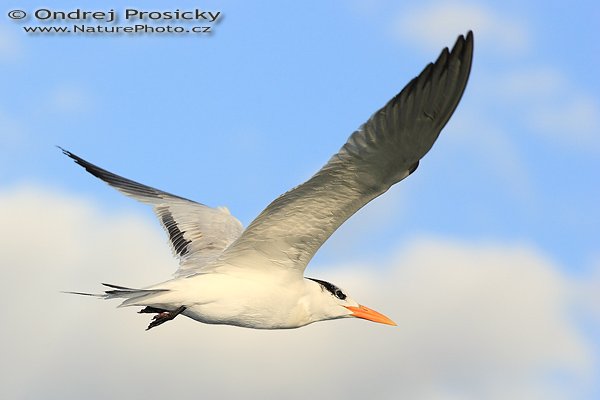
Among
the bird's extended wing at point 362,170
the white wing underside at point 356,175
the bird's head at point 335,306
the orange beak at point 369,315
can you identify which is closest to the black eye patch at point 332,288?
the bird's head at point 335,306

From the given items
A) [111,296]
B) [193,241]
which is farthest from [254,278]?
[193,241]

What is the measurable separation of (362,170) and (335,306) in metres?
2.89

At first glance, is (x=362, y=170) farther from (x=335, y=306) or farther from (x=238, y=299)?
(x=335, y=306)

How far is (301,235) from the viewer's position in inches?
440

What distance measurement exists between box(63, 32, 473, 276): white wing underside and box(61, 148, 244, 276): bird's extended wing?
18.4 inches

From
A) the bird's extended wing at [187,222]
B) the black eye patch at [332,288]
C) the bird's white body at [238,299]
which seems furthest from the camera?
the bird's extended wing at [187,222]

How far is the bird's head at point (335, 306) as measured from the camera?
12.3m

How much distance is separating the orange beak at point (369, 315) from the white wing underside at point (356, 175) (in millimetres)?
1166

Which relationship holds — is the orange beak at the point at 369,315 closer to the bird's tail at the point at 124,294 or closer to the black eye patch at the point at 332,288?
the black eye patch at the point at 332,288

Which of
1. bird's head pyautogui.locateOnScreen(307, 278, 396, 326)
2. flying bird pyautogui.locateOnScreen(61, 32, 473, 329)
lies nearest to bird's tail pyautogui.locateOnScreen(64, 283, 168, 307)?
flying bird pyautogui.locateOnScreen(61, 32, 473, 329)

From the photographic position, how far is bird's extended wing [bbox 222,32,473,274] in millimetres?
9242

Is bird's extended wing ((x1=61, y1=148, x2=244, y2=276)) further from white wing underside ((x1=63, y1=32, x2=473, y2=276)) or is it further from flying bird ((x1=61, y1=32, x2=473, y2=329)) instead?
white wing underside ((x1=63, y1=32, x2=473, y2=276))

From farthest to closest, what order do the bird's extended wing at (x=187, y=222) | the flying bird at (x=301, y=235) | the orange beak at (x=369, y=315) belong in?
1. the bird's extended wing at (x=187, y=222)
2. the orange beak at (x=369, y=315)
3. the flying bird at (x=301, y=235)

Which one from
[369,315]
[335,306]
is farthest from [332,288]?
[369,315]
